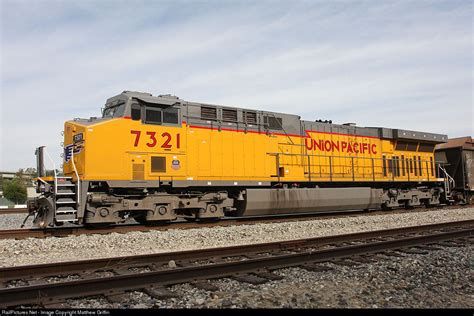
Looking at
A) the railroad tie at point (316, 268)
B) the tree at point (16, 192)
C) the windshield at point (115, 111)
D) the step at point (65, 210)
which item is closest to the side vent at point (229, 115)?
the windshield at point (115, 111)

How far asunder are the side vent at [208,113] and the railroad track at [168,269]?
5.69 metres

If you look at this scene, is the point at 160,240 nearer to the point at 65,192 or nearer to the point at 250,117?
the point at 65,192

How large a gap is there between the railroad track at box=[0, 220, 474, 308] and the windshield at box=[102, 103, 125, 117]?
5454mm

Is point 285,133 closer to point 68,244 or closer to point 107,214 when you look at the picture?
point 107,214

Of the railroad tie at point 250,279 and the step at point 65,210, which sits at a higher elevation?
the step at point 65,210

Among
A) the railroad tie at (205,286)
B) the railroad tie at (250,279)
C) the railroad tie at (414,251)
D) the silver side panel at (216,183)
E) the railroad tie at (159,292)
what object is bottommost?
the railroad tie at (414,251)

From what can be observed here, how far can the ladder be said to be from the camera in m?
9.38

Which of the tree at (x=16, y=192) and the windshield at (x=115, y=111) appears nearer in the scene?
the windshield at (x=115, y=111)

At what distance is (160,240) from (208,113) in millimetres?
4745

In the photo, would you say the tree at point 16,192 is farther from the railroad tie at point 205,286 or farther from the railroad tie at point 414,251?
the railroad tie at point 414,251

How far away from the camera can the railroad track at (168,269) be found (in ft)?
15.0

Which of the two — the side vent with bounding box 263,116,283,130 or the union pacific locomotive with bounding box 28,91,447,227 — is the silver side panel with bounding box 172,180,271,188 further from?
the side vent with bounding box 263,116,283,130

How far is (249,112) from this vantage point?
13.2 meters

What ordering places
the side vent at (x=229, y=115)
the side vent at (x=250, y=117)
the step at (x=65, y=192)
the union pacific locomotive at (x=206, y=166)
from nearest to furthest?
the step at (x=65, y=192) → the union pacific locomotive at (x=206, y=166) → the side vent at (x=229, y=115) → the side vent at (x=250, y=117)
